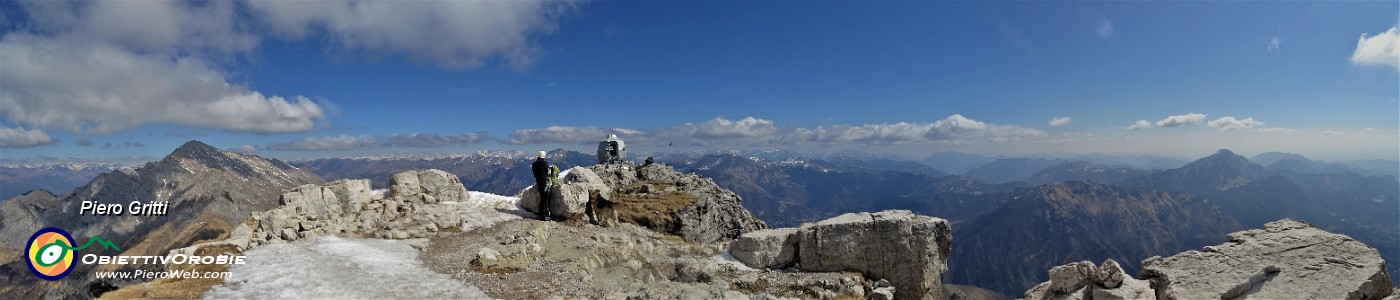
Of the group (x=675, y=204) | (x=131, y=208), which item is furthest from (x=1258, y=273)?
(x=131, y=208)

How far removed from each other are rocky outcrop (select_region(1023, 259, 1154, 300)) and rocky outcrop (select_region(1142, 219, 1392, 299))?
63 cm

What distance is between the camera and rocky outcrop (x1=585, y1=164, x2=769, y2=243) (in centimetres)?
3625

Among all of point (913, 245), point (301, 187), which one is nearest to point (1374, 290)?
point (913, 245)

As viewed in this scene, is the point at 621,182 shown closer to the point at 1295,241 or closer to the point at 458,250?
the point at 458,250

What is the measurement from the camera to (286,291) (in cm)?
1708

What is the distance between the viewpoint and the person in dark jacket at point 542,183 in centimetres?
3033

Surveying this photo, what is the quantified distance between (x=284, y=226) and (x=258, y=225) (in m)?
1.05

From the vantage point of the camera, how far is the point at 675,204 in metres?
39.2

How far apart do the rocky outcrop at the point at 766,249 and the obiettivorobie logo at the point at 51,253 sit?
24.0 m

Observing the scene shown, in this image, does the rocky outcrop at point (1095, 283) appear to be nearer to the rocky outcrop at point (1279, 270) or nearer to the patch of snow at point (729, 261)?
the rocky outcrop at point (1279, 270)

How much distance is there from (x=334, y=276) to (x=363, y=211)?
450 inches

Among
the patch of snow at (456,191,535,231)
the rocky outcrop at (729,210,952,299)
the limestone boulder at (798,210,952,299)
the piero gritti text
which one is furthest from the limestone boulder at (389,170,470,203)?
the limestone boulder at (798,210,952,299)

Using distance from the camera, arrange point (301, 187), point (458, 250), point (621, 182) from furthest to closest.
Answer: point (621, 182)
point (301, 187)
point (458, 250)

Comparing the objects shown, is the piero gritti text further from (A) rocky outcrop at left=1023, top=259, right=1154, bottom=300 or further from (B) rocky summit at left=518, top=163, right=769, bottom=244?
(A) rocky outcrop at left=1023, top=259, right=1154, bottom=300
